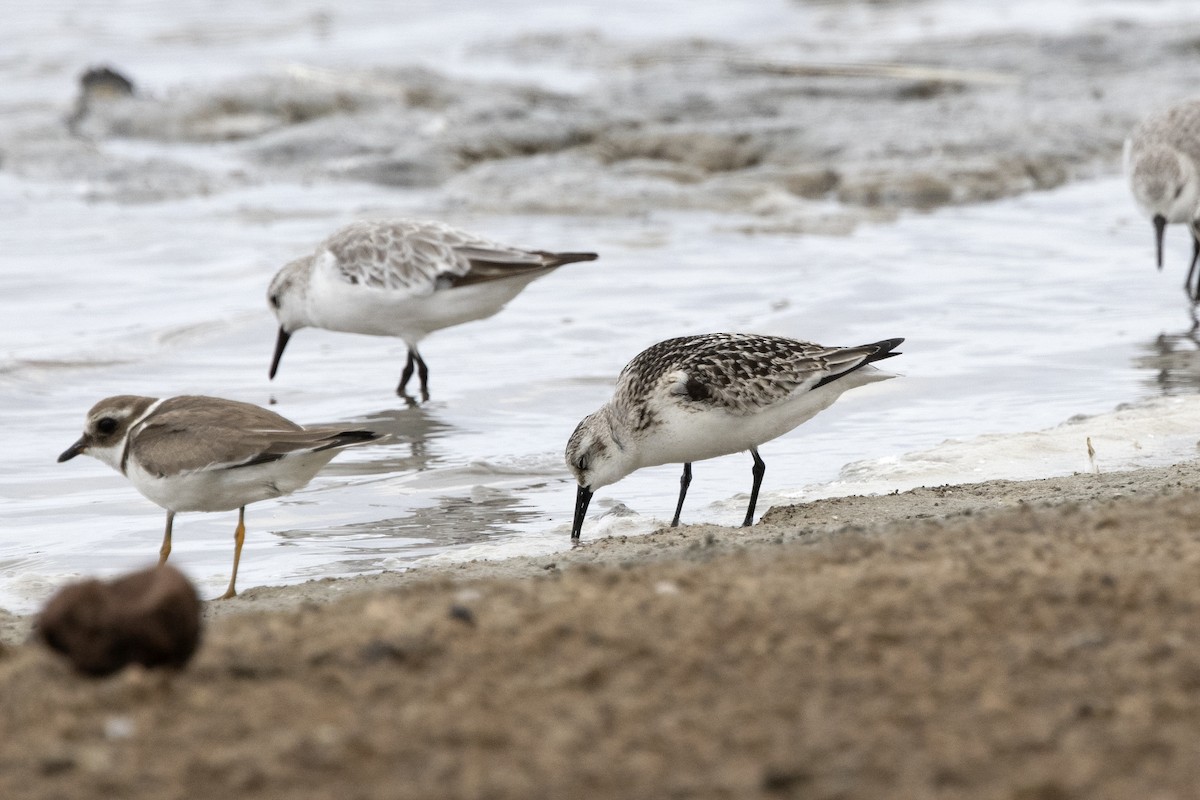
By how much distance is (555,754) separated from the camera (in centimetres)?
317

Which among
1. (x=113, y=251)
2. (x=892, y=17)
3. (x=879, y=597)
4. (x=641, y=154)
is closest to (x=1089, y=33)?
(x=892, y=17)

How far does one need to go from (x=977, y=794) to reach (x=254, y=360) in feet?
30.4

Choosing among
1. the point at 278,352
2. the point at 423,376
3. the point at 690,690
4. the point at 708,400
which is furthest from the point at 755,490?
the point at 278,352

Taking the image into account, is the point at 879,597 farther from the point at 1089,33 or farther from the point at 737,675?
the point at 1089,33

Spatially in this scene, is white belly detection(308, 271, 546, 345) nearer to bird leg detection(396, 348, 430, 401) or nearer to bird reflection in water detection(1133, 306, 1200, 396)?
bird leg detection(396, 348, 430, 401)

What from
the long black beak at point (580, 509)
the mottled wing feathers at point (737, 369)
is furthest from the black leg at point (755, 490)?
the long black beak at point (580, 509)

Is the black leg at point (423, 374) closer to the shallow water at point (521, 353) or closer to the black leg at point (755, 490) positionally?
the shallow water at point (521, 353)

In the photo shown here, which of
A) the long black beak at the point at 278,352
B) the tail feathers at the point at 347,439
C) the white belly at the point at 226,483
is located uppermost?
the tail feathers at the point at 347,439

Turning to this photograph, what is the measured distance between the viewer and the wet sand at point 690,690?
10.1ft

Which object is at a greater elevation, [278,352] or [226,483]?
[226,483]

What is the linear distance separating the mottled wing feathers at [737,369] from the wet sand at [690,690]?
237 cm

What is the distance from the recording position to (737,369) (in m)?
7.09

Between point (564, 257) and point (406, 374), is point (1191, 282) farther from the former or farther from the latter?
point (406, 374)

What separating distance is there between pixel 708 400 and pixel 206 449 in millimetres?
2209
